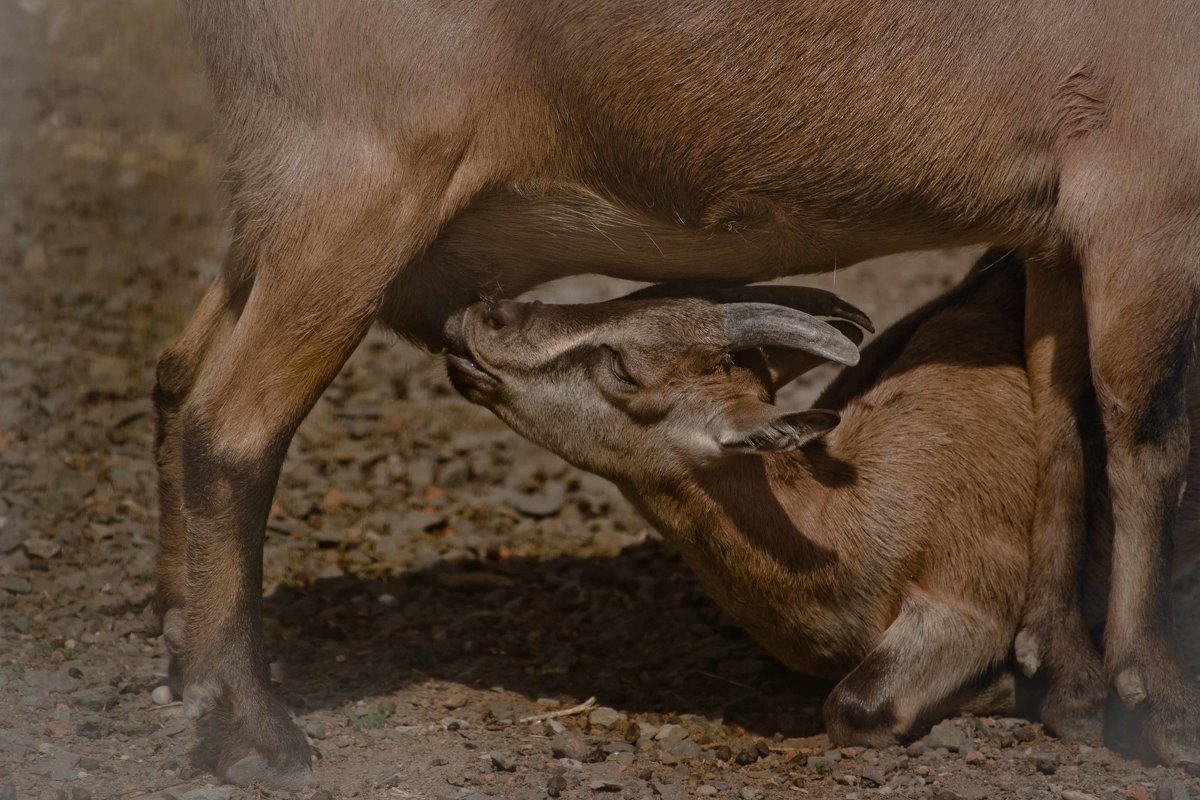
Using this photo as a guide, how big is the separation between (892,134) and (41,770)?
2894mm

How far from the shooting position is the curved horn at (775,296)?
4.70 m

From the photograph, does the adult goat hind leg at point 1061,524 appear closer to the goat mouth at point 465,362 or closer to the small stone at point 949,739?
the small stone at point 949,739

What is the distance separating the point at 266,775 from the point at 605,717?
1.14m

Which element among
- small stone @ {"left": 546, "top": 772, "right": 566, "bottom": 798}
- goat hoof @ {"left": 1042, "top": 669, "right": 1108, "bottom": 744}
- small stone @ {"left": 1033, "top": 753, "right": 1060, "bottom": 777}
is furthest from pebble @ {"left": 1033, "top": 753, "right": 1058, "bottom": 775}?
small stone @ {"left": 546, "top": 772, "right": 566, "bottom": 798}

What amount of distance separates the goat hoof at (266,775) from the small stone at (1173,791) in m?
2.27

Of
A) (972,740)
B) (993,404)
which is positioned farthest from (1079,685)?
(993,404)

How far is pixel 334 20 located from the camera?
3.93 m

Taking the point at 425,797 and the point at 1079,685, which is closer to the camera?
the point at 425,797

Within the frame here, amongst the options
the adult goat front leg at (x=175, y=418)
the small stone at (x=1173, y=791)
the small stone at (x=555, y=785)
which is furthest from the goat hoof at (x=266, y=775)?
the small stone at (x=1173, y=791)

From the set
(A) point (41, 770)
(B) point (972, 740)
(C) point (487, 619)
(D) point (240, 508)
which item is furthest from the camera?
(C) point (487, 619)

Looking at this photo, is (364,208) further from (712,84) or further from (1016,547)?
(1016,547)

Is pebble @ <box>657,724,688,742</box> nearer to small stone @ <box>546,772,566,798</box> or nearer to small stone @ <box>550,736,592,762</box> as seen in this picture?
small stone @ <box>550,736,592,762</box>

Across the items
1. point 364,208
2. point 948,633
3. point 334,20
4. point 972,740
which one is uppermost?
point 334,20

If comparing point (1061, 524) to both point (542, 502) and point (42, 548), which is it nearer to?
point (542, 502)
